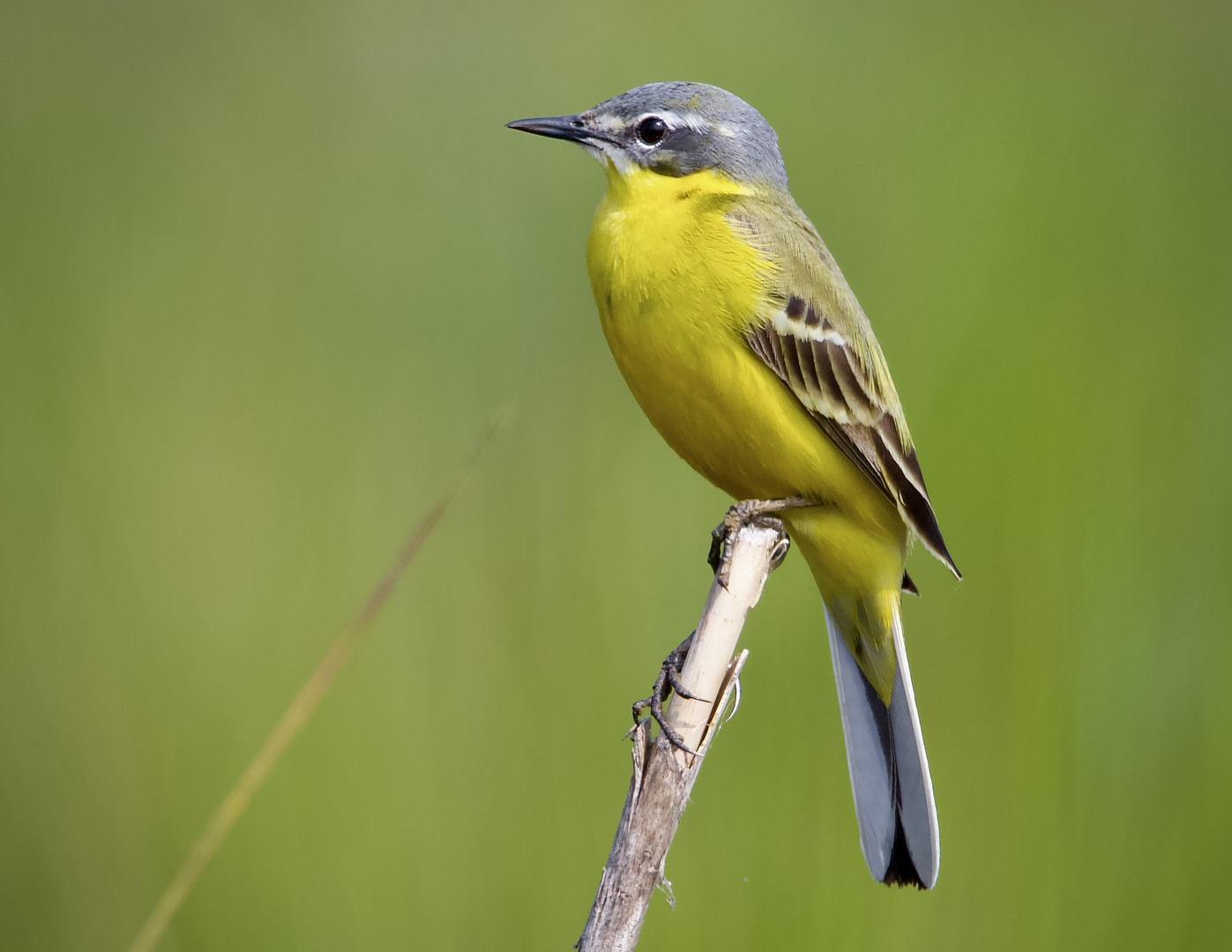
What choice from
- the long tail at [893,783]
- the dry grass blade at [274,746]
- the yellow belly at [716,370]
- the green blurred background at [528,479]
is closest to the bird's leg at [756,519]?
the yellow belly at [716,370]

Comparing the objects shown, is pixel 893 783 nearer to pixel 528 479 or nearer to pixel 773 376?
Result: pixel 773 376

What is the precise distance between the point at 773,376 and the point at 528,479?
1.06 metres

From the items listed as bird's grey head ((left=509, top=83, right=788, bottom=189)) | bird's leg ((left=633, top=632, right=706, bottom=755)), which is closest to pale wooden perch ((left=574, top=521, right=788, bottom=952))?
bird's leg ((left=633, top=632, right=706, bottom=755))

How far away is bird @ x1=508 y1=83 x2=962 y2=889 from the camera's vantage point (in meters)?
2.48

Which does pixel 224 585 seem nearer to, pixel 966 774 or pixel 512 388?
pixel 512 388

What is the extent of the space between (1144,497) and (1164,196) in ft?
3.82

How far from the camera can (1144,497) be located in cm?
312

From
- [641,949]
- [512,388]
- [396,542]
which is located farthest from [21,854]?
[512,388]

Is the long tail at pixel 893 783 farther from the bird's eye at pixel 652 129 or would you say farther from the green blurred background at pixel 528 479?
the bird's eye at pixel 652 129

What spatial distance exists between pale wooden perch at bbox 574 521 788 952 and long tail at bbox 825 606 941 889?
65 cm

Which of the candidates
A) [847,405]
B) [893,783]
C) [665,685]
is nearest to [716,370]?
[847,405]

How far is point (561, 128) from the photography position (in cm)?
285

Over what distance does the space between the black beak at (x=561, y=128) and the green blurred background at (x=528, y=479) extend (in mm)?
830

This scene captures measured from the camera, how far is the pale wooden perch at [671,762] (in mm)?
1742
